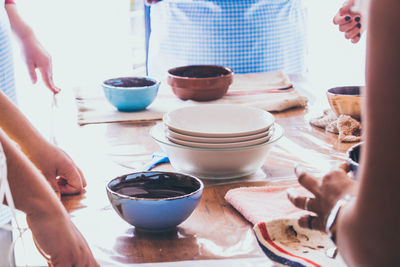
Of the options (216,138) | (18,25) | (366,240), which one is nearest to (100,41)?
(18,25)

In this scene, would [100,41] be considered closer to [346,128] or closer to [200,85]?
[200,85]

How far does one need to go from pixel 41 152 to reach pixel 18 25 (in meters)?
0.74

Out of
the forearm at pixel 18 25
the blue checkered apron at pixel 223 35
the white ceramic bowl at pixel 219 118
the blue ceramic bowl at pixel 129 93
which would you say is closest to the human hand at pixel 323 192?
the white ceramic bowl at pixel 219 118

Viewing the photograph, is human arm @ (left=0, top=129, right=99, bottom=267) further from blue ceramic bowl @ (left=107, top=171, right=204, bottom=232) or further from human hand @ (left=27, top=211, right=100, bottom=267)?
blue ceramic bowl @ (left=107, top=171, right=204, bottom=232)

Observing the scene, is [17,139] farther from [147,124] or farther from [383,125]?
[383,125]

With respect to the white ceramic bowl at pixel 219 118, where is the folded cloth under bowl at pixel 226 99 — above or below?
below

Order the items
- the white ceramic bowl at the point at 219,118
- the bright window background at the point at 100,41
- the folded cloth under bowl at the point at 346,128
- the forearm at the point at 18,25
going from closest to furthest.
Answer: the white ceramic bowl at the point at 219,118
the folded cloth under bowl at the point at 346,128
the forearm at the point at 18,25
the bright window background at the point at 100,41

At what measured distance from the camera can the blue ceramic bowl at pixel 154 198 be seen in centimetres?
94

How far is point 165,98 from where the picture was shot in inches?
74.2

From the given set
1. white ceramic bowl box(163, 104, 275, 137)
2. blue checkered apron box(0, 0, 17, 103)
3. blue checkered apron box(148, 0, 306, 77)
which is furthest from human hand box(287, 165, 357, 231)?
blue checkered apron box(148, 0, 306, 77)

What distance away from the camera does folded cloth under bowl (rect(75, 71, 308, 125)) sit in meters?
1.69

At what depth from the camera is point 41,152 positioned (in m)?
1.16

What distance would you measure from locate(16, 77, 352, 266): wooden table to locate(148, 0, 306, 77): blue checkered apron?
3.89 feet

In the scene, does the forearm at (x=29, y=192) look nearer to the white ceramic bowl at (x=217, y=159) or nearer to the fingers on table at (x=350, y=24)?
the white ceramic bowl at (x=217, y=159)
